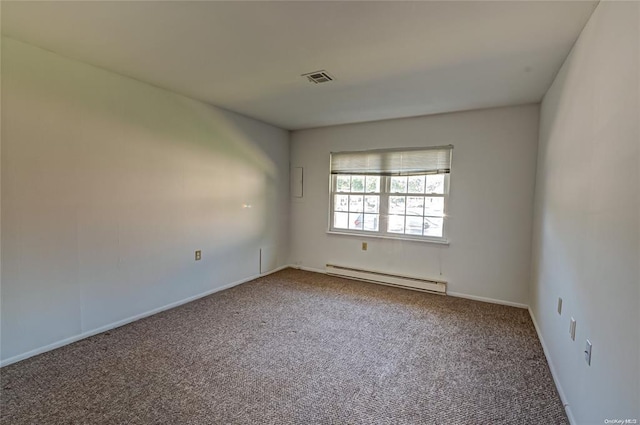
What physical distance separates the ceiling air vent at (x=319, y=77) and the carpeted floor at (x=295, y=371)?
2.39 metres

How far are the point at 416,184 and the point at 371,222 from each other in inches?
34.3

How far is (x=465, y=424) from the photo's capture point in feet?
5.75

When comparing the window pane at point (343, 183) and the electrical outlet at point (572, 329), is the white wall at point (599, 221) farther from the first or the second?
the window pane at point (343, 183)

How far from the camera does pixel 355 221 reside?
4.76m

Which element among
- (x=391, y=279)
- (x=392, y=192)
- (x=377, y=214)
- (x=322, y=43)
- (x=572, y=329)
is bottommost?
(x=391, y=279)

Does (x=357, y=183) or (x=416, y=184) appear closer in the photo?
(x=416, y=184)

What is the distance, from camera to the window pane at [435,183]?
4086 mm

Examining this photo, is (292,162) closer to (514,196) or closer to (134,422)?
(514,196)

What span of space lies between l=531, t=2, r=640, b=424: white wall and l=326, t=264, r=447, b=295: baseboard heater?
1.59 m

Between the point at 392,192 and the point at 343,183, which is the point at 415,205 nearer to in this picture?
the point at 392,192

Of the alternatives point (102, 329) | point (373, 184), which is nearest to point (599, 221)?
point (373, 184)

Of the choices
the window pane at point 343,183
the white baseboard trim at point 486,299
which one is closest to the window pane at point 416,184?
the window pane at point 343,183

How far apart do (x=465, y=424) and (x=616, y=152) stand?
1626 millimetres

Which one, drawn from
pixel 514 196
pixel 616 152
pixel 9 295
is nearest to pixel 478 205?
pixel 514 196
